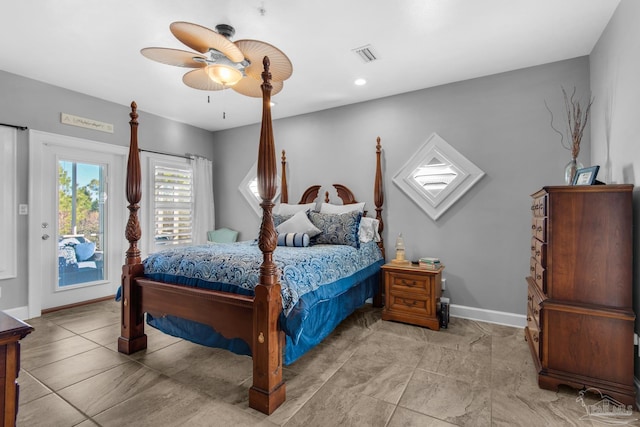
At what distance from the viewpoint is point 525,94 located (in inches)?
128

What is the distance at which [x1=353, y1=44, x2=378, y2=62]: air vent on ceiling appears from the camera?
287cm

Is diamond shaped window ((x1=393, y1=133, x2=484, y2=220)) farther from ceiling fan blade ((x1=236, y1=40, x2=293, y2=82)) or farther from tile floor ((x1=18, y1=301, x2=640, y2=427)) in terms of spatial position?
ceiling fan blade ((x1=236, y1=40, x2=293, y2=82))

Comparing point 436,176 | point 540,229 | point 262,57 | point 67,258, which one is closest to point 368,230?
point 436,176

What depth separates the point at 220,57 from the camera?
7.35 ft

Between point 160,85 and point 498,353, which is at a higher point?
point 160,85

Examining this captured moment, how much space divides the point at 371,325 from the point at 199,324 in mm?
1759

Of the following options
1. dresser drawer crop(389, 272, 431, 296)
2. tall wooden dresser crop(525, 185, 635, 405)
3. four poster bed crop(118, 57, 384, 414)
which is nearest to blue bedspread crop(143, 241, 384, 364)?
four poster bed crop(118, 57, 384, 414)

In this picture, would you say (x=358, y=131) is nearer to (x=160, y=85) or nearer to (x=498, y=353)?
(x=160, y=85)

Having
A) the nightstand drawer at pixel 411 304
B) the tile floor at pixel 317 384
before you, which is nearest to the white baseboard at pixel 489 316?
the tile floor at pixel 317 384

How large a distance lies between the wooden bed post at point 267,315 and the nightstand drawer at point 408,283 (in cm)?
174

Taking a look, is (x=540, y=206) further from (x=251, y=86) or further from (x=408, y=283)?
(x=251, y=86)

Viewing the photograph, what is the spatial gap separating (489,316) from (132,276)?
3.59 meters

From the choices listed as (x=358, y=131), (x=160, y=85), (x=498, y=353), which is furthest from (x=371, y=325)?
(x=160, y=85)

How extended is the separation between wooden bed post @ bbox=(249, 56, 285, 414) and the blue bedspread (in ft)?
0.33
